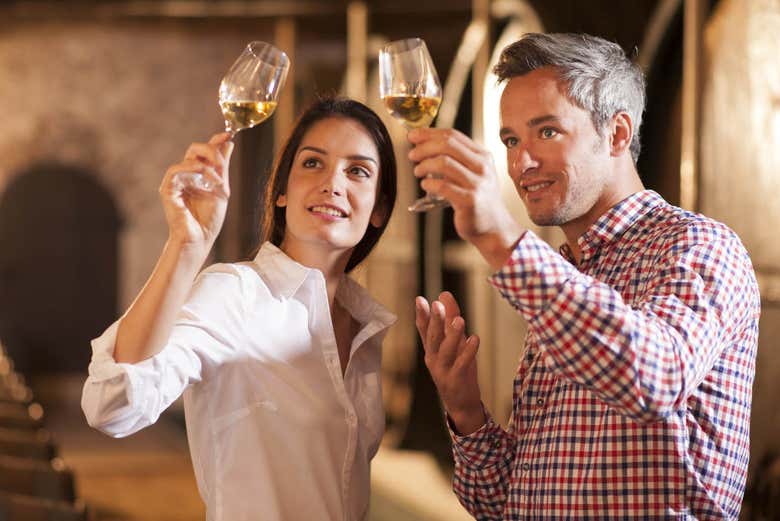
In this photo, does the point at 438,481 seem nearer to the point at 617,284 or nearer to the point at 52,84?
the point at 617,284

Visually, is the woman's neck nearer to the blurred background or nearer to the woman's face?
the woman's face

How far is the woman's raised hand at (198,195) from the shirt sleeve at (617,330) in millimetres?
555

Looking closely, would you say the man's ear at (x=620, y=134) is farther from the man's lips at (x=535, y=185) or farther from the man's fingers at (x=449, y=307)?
the man's fingers at (x=449, y=307)

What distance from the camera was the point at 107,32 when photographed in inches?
380

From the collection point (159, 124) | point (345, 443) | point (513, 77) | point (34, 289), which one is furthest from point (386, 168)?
point (34, 289)

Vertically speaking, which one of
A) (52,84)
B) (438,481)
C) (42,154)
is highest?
(52,84)

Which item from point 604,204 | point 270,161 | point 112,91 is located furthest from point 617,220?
point 112,91

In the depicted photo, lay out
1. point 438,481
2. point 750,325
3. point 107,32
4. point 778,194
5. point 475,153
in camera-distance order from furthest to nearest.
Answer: point 107,32, point 438,481, point 778,194, point 750,325, point 475,153

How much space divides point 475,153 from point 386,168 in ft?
2.45

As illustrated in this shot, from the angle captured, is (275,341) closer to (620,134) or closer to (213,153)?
(213,153)

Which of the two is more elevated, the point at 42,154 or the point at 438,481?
the point at 42,154

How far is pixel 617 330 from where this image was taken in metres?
1.44

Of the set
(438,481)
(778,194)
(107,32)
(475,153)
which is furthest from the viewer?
(107,32)

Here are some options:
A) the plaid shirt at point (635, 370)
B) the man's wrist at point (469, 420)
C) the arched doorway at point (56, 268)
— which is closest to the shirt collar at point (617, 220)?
the plaid shirt at point (635, 370)
